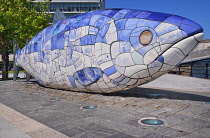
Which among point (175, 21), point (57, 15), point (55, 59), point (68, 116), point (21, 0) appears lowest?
point (68, 116)

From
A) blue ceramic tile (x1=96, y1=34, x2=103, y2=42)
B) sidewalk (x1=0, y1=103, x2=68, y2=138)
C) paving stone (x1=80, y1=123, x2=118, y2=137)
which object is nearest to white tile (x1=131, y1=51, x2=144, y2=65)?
blue ceramic tile (x1=96, y1=34, x2=103, y2=42)

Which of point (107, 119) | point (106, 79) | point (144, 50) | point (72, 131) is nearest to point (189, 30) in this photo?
point (144, 50)

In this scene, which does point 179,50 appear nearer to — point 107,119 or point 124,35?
point 124,35

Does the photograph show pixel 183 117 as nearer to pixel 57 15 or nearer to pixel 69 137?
pixel 69 137

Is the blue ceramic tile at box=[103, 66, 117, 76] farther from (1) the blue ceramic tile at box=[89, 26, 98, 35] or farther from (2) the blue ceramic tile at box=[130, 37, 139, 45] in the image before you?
(1) the blue ceramic tile at box=[89, 26, 98, 35]

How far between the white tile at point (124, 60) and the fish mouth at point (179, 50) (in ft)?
2.72

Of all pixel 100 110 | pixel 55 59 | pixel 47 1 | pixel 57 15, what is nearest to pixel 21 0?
pixel 47 1

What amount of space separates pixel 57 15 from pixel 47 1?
12756mm

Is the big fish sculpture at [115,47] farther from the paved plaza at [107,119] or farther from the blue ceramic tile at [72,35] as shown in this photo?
the paved plaza at [107,119]

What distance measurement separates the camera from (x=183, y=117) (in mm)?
4645

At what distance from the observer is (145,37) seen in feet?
19.1

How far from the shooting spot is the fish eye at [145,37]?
577cm

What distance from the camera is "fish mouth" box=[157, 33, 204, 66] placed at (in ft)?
17.5

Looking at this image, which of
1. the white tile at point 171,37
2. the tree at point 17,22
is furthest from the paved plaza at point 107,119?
the tree at point 17,22
